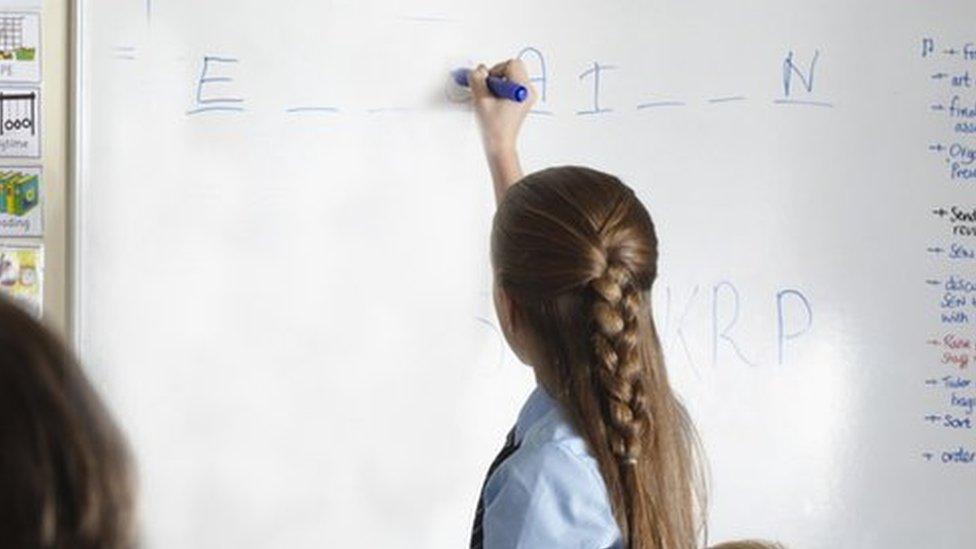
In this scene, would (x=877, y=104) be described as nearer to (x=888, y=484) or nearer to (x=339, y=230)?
(x=888, y=484)

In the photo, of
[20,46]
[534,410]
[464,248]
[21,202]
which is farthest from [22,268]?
[534,410]

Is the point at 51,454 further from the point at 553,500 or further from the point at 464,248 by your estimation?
the point at 464,248

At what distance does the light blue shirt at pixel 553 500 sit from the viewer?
121 centimetres

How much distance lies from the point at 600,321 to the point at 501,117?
454mm

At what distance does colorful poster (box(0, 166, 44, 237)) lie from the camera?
5.04 feet

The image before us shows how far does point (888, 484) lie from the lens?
1.70 meters

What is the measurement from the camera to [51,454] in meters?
0.63

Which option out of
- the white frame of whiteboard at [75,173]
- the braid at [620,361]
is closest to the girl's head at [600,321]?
the braid at [620,361]

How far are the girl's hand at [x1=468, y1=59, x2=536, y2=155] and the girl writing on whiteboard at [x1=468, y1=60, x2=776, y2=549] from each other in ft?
1.06

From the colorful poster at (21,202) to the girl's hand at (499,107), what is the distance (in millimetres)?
511

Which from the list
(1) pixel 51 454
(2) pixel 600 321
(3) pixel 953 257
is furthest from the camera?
(3) pixel 953 257

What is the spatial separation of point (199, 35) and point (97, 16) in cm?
12

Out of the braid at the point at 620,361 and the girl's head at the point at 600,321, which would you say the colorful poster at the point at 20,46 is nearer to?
the girl's head at the point at 600,321

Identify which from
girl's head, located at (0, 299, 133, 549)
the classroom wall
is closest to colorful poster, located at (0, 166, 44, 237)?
the classroom wall
